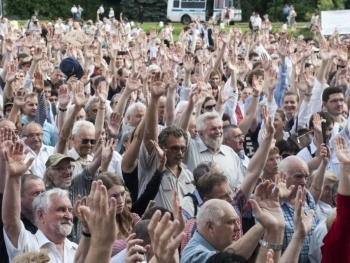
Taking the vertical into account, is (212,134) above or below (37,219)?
above

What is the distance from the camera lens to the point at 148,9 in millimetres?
56969

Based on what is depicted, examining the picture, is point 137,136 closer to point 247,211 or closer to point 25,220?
point 247,211

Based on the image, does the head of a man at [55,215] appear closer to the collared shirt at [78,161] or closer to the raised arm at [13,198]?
the raised arm at [13,198]

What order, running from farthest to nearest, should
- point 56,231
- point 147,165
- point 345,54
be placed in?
point 345,54
point 147,165
point 56,231

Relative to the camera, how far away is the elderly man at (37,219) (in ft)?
19.7

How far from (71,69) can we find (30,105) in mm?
4588

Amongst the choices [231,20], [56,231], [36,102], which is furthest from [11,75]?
[231,20]

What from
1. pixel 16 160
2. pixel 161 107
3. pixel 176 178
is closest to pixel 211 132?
pixel 176 178

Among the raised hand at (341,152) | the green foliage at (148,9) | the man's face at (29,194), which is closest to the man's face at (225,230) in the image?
the raised hand at (341,152)

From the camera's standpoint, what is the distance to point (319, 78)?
12555mm

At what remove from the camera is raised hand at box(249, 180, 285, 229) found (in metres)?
5.71

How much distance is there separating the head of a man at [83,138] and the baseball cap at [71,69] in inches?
242

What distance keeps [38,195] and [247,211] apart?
1.77 metres

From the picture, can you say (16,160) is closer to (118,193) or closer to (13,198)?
(13,198)
